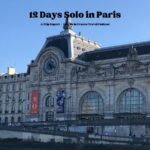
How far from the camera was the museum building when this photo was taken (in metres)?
110

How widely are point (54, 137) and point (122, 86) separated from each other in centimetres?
2896

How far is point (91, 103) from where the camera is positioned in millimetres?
117500

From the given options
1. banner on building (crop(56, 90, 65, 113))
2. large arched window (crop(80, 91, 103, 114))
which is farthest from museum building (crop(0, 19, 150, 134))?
banner on building (crop(56, 90, 65, 113))

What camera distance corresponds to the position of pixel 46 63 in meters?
128

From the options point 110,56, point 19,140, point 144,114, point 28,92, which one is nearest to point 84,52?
point 110,56

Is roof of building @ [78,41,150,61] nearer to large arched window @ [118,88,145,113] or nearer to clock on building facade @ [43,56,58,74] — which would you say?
clock on building facade @ [43,56,58,74]

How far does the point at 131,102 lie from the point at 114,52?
55.7 feet

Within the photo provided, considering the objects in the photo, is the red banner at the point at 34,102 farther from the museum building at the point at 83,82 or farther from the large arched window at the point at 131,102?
the large arched window at the point at 131,102

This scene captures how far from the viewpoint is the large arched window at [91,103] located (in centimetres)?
11575

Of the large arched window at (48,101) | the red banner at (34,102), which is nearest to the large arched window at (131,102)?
the large arched window at (48,101)

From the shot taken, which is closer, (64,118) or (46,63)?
(64,118)

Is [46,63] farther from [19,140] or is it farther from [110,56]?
[19,140]

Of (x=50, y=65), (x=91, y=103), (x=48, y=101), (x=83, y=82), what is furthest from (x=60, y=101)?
(x=50, y=65)

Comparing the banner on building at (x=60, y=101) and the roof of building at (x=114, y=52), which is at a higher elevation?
the roof of building at (x=114, y=52)
